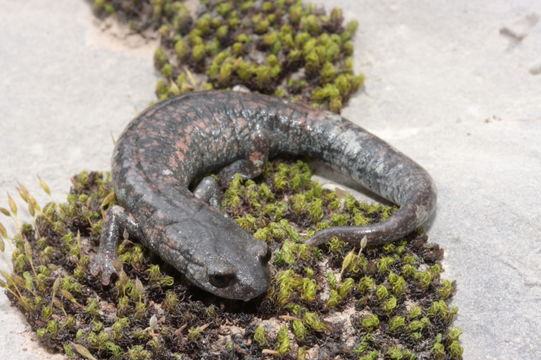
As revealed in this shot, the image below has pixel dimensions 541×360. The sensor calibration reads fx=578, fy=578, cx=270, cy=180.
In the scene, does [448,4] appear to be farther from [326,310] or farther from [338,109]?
[326,310]

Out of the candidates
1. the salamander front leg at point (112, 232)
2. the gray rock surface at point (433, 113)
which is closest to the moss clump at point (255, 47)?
the gray rock surface at point (433, 113)

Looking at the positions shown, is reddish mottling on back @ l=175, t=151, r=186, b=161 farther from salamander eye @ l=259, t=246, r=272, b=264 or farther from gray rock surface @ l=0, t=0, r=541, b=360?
salamander eye @ l=259, t=246, r=272, b=264

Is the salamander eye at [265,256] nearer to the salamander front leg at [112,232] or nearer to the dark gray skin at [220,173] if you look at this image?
the dark gray skin at [220,173]

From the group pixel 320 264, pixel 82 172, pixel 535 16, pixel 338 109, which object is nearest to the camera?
pixel 320 264

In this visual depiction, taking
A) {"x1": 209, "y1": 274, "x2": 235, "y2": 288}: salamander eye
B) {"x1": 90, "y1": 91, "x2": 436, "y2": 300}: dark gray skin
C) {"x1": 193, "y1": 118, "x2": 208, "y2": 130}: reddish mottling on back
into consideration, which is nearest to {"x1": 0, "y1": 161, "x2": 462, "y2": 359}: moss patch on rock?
{"x1": 90, "y1": 91, "x2": 436, "y2": 300}: dark gray skin

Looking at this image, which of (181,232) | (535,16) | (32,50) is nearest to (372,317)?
(181,232)

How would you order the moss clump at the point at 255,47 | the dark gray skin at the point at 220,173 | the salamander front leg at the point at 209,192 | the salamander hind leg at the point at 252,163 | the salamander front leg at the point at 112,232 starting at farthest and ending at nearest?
the moss clump at the point at 255,47 → the salamander hind leg at the point at 252,163 → the salamander front leg at the point at 209,192 → the salamander front leg at the point at 112,232 → the dark gray skin at the point at 220,173
